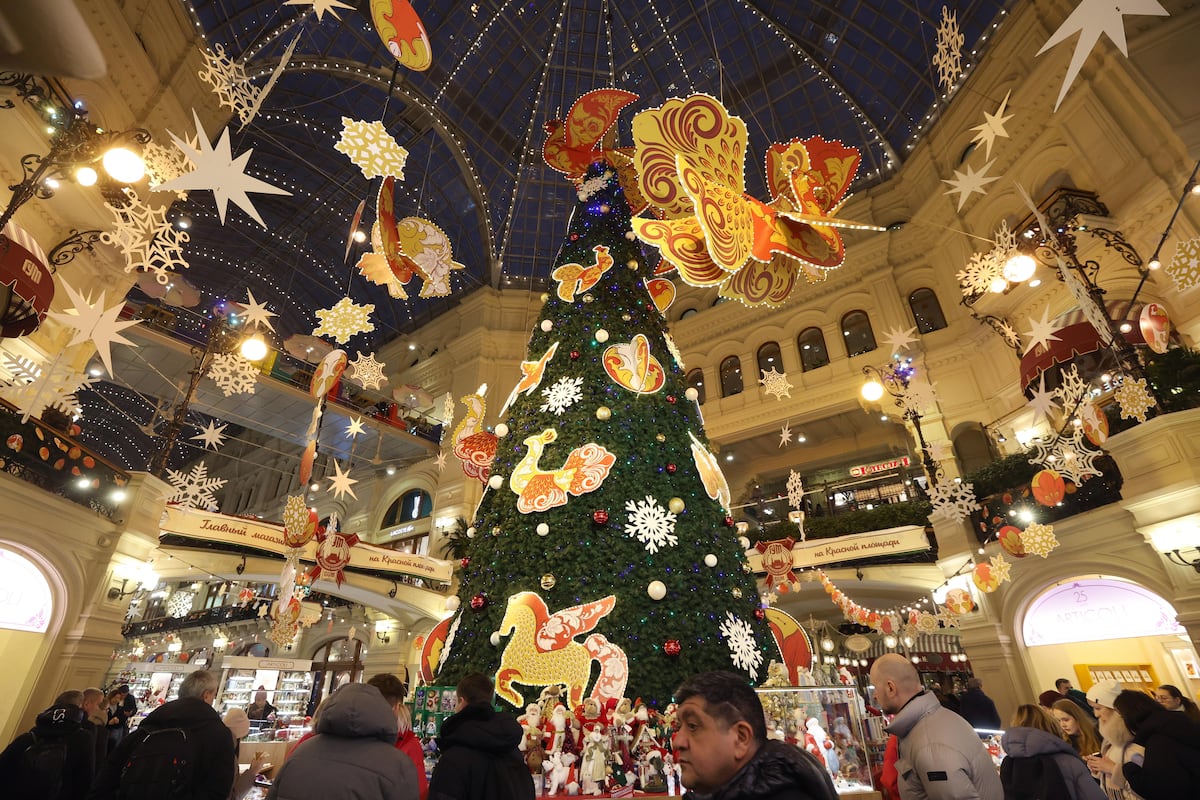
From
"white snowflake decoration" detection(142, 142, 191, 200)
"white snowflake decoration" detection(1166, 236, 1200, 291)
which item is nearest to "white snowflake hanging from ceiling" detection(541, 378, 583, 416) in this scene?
"white snowflake decoration" detection(142, 142, 191, 200)

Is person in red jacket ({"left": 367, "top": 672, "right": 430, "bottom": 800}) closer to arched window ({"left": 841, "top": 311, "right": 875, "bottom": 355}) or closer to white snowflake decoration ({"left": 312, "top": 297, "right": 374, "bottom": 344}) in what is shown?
white snowflake decoration ({"left": 312, "top": 297, "right": 374, "bottom": 344})

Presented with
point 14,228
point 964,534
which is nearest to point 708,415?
point 964,534

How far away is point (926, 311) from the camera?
48.5 ft

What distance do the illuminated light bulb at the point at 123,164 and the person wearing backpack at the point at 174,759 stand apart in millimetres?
4565

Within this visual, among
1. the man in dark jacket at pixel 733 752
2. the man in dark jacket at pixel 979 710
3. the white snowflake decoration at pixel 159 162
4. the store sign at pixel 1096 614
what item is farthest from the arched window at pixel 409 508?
the man in dark jacket at pixel 733 752

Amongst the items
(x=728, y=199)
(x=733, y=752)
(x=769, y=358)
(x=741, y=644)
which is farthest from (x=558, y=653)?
(x=769, y=358)

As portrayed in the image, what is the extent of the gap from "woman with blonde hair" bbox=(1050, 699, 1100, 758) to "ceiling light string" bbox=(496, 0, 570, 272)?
17822 millimetres

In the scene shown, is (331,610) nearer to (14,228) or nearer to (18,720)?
(18,720)

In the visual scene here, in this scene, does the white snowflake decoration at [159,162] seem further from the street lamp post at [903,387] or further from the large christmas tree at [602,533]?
the street lamp post at [903,387]

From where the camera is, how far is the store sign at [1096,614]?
343 inches

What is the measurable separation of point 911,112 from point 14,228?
58.5ft

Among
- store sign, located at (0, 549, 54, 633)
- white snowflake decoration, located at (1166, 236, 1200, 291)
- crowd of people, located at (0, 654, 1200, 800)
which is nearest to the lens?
crowd of people, located at (0, 654, 1200, 800)

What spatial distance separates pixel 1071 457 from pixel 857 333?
26.2 ft

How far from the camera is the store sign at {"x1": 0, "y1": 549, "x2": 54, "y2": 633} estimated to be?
25.4 ft
